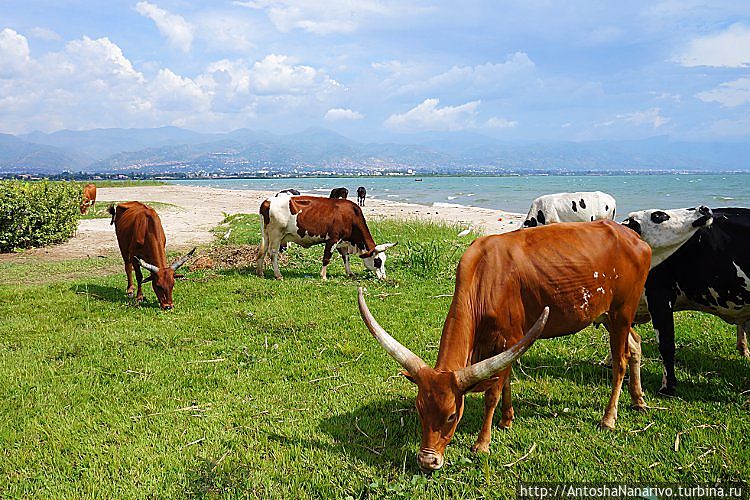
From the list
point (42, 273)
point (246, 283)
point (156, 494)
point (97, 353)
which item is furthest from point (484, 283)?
point (42, 273)

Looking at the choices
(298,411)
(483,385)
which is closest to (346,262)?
(298,411)

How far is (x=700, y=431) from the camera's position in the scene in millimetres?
4832

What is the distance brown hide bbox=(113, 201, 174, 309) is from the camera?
9.66m

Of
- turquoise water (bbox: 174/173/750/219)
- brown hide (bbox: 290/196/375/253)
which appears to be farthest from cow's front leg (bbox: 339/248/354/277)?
turquoise water (bbox: 174/173/750/219)

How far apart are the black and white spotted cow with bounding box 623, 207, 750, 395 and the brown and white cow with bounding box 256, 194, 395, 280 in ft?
23.5

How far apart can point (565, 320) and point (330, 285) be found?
7.20 m

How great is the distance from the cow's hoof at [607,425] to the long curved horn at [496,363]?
6.08 feet

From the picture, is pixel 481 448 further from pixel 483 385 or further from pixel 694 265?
pixel 694 265

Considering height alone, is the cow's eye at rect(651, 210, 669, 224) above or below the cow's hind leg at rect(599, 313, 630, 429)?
above

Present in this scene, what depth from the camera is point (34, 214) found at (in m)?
16.4

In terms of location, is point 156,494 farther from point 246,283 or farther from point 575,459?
point 246,283

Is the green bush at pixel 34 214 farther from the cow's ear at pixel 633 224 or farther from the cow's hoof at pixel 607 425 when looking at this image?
the cow's hoof at pixel 607 425

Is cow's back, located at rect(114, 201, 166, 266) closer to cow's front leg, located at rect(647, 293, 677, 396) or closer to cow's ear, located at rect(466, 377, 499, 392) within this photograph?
cow's ear, located at rect(466, 377, 499, 392)

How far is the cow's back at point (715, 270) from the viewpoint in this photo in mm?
5480
